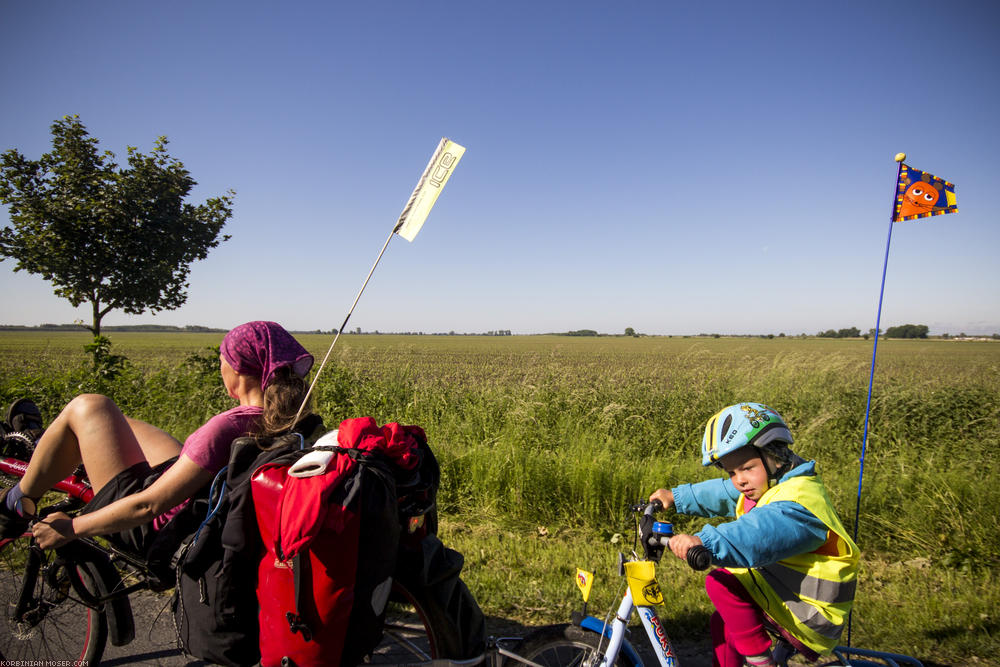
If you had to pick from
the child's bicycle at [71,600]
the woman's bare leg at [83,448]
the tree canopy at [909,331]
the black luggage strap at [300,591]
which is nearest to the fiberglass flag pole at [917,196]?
the black luggage strap at [300,591]

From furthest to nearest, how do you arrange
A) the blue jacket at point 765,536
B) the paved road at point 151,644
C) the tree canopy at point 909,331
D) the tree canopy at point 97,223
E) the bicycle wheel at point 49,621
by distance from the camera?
1. the tree canopy at point 909,331
2. the tree canopy at point 97,223
3. the paved road at point 151,644
4. the bicycle wheel at point 49,621
5. the blue jacket at point 765,536

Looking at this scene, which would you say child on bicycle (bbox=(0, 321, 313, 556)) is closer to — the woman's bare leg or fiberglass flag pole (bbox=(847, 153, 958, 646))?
the woman's bare leg

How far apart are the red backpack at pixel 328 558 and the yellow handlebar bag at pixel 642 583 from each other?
2.91 feet

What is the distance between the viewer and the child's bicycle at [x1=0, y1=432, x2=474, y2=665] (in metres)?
2.34

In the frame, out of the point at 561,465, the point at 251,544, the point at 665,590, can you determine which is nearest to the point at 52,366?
the point at 561,465

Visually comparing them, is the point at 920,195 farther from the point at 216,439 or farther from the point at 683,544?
the point at 216,439

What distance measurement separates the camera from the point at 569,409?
6.49 m

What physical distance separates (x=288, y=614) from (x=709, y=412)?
231 inches

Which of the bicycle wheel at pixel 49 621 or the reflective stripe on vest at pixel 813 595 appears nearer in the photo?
the reflective stripe on vest at pixel 813 595

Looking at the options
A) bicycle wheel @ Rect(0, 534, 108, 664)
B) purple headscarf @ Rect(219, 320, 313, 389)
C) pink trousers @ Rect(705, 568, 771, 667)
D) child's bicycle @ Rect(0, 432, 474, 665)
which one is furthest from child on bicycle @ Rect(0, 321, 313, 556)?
pink trousers @ Rect(705, 568, 771, 667)

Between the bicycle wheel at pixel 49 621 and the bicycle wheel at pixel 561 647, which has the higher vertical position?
the bicycle wheel at pixel 561 647

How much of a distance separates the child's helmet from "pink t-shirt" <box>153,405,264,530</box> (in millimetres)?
1877

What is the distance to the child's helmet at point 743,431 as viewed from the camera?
188 centimetres

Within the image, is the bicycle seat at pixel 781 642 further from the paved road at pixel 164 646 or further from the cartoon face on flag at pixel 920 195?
the cartoon face on flag at pixel 920 195
